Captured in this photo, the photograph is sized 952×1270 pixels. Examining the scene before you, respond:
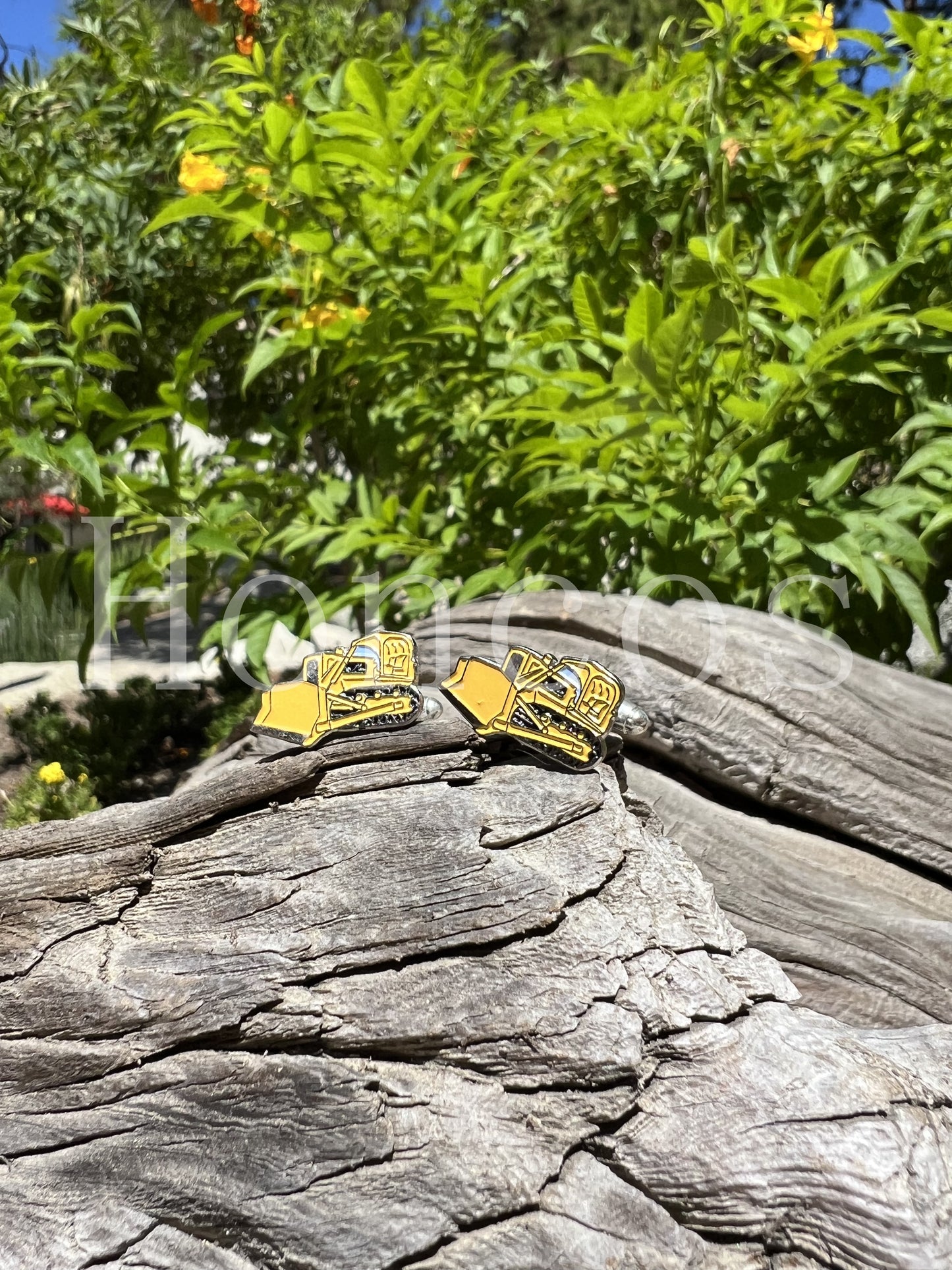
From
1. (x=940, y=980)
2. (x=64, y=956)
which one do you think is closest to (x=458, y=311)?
(x=64, y=956)

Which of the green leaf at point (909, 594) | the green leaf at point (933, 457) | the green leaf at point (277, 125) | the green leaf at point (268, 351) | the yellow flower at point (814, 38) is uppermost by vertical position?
the yellow flower at point (814, 38)

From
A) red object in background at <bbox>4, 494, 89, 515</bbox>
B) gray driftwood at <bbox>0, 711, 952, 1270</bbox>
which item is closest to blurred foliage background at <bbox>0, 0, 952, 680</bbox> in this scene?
gray driftwood at <bbox>0, 711, 952, 1270</bbox>

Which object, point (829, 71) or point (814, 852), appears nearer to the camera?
point (814, 852)

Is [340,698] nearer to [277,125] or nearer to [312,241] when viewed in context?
[312,241]

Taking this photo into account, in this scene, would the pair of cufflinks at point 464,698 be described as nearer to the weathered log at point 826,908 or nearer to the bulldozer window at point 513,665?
the bulldozer window at point 513,665

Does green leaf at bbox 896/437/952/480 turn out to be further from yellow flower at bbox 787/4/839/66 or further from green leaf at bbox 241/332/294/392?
green leaf at bbox 241/332/294/392

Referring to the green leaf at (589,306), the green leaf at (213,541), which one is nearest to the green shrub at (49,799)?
the green leaf at (213,541)

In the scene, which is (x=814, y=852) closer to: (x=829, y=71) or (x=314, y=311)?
(x=314, y=311)
